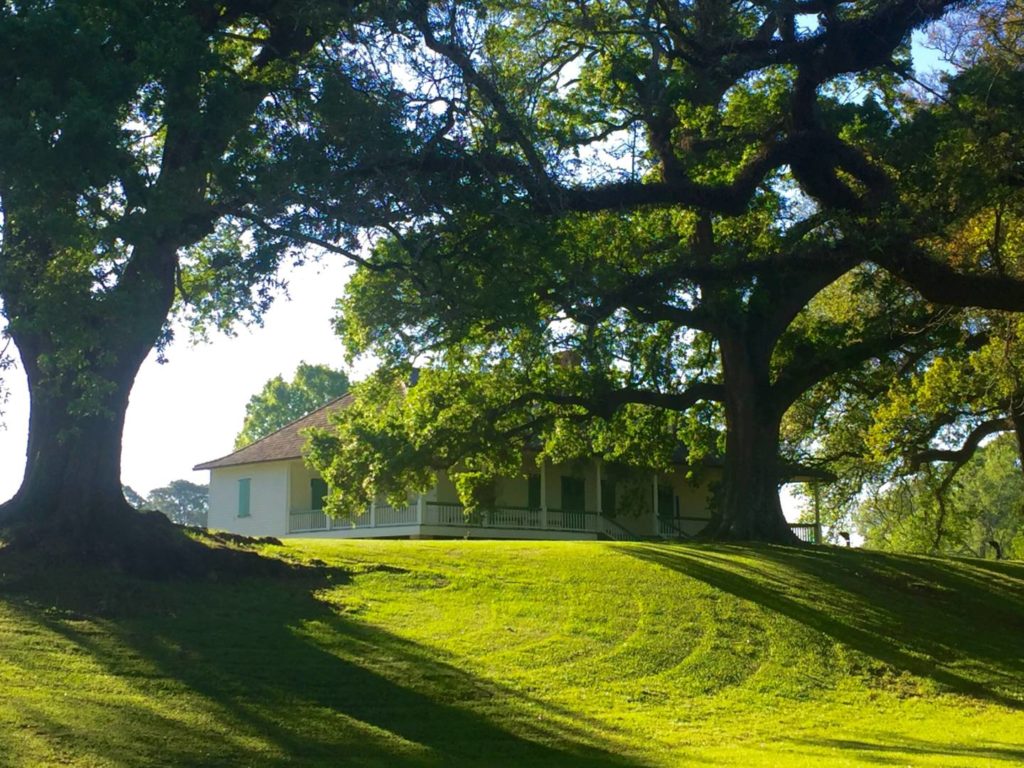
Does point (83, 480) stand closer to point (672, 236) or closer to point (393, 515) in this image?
point (672, 236)

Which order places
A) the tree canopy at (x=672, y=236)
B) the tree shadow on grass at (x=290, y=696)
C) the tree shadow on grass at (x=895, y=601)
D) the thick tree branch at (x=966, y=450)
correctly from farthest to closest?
the thick tree branch at (x=966, y=450) → the tree shadow on grass at (x=895, y=601) → the tree canopy at (x=672, y=236) → the tree shadow on grass at (x=290, y=696)

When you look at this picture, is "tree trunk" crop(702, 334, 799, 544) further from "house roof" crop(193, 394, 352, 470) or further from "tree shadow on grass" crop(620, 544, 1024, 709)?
"house roof" crop(193, 394, 352, 470)

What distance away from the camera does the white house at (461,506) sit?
37250 mm

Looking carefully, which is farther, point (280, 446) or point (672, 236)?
point (280, 446)

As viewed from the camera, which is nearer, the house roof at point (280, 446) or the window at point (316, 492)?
the window at point (316, 492)

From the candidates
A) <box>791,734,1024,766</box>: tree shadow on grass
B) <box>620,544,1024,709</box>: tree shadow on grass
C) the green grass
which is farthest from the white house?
<box>791,734,1024,766</box>: tree shadow on grass

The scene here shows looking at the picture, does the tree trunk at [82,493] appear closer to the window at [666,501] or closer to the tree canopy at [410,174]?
the tree canopy at [410,174]

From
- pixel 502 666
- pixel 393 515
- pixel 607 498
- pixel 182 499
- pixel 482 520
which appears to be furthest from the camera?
pixel 182 499

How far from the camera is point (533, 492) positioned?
40469 mm

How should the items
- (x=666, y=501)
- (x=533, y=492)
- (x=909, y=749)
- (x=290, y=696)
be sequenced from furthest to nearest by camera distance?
(x=666, y=501)
(x=533, y=492)
(x=909, y=749)
(x=290, y=696)

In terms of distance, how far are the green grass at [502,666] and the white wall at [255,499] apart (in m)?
18.7

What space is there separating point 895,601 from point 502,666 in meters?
10.3

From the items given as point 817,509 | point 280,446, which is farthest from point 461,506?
point 817,509

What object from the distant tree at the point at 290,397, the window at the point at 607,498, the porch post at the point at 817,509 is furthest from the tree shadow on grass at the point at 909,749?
the distant tree at the point at 290,397
